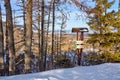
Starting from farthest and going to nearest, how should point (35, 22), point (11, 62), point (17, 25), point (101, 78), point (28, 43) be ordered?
point (17, 25), point (35, 22), point (11, 62), point (28, 43), point (101, 78)

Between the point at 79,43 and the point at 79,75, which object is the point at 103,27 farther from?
the point at 79,75

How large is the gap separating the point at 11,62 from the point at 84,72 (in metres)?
7.53

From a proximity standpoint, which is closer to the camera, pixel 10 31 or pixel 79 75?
pixel 79 75

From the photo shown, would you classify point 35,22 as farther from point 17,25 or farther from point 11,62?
point 11,62

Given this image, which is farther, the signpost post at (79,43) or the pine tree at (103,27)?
the pine tree at (103,27)

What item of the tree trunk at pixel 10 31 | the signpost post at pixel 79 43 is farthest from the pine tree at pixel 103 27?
the tree trunk at pixel 10 31

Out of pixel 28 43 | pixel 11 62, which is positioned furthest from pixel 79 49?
pixel 11 62

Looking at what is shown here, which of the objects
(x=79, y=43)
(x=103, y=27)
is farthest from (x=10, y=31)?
(x=103, y=27)

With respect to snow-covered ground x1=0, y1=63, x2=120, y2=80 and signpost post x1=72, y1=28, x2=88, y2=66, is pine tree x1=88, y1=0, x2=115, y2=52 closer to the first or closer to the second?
signpost post x1=72, y1=28, x2=88, y2=66

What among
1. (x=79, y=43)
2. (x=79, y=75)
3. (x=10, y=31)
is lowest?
(x=79, y=75)

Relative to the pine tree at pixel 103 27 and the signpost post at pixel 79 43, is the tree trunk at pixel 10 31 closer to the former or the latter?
the signpost post at pixel 79 43

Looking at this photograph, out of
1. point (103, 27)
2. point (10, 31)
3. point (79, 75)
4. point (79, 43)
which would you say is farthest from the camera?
point (103, 27)

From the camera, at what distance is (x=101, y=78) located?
32.0ft

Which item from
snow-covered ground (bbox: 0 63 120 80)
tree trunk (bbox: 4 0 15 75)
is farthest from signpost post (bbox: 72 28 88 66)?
tree trunk (bbox: 4 0 15 75)
